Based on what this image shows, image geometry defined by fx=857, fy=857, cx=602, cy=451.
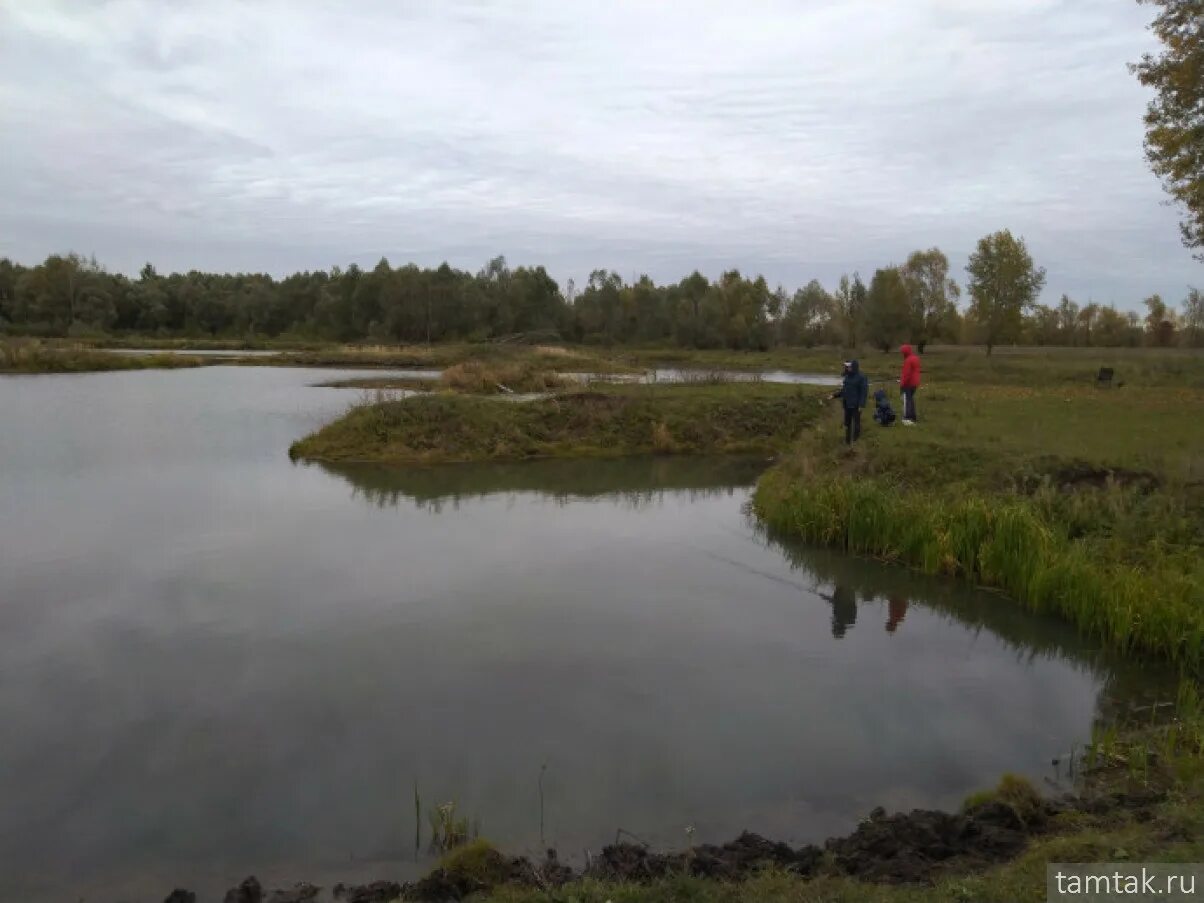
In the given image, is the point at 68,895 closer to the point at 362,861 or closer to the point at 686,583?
the point at 362,861

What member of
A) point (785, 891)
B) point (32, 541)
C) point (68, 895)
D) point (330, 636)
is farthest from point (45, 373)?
point (785, 891)

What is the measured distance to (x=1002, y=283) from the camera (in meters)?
53.8

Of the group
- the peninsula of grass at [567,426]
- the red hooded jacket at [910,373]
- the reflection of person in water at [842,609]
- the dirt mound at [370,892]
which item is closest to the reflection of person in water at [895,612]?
the reflection of person in water at [842,609]

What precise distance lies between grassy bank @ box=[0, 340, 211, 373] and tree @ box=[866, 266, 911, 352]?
50.4 m

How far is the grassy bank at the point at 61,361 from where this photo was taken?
153 ft

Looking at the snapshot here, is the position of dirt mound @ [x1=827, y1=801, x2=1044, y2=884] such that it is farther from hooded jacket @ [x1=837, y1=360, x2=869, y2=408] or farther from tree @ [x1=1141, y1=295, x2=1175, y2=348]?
tree @ [x1=1141, y1=295, x2=1175, y2=348]

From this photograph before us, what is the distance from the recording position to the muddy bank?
527cm

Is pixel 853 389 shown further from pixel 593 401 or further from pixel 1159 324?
pixel 1159 324

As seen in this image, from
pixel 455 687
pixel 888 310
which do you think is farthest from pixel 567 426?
pixel 888 310

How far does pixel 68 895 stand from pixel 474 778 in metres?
2.79

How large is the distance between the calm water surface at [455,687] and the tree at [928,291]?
57.8 meters

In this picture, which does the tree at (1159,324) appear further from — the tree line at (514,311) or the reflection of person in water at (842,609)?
the reflection of person in water at (842,609)

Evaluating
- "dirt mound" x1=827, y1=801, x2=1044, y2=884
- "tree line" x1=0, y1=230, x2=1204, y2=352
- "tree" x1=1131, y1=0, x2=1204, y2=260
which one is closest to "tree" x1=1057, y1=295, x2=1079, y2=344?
"tree line" x1=0, y1=230, x2=1204, y2=352

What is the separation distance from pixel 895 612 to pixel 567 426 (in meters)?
14.7
